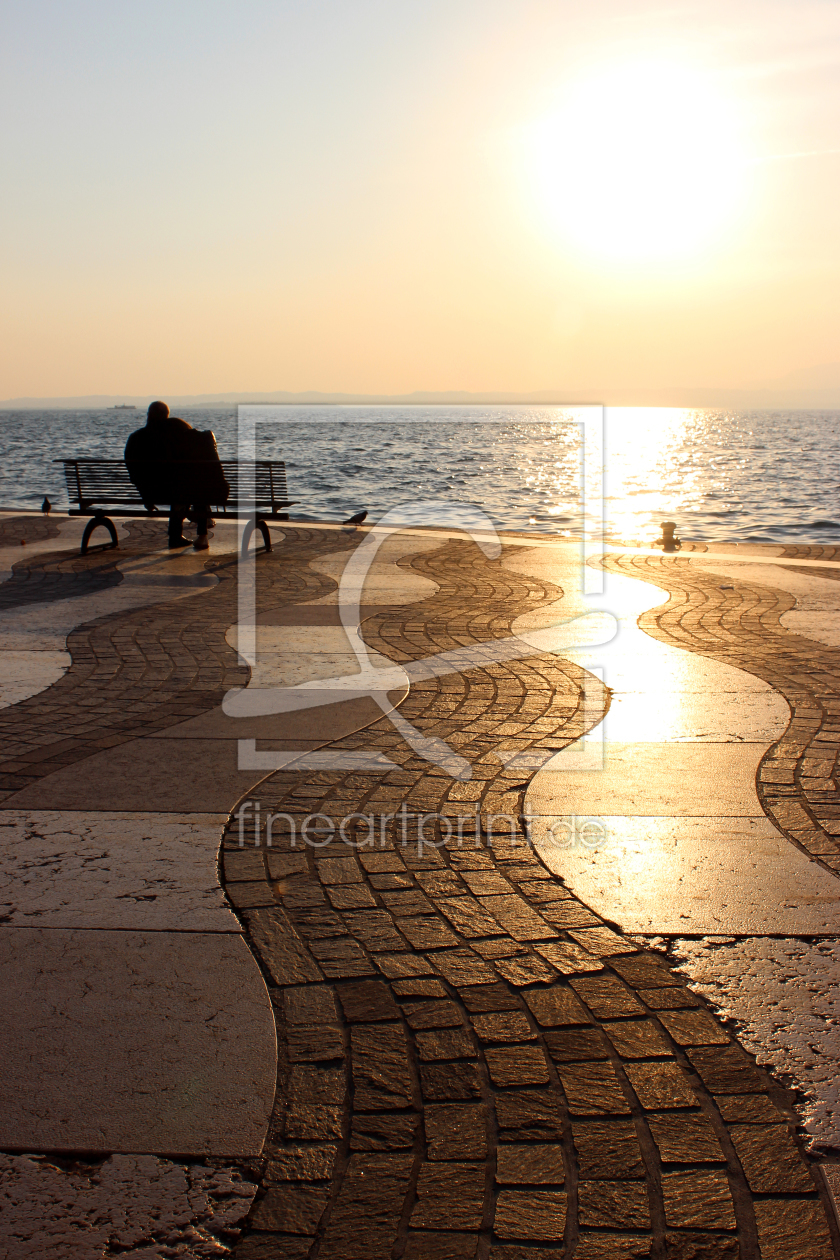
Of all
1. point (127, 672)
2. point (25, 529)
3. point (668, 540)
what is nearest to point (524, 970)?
point (127, 672)

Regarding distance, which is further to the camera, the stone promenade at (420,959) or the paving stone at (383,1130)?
the paving stone at (383,1130)

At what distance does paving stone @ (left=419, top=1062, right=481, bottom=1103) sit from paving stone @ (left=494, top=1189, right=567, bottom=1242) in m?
0.34

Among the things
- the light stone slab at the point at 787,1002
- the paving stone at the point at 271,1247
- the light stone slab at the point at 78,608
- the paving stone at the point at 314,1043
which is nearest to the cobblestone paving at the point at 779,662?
the light stone slab at the point at 787,1002

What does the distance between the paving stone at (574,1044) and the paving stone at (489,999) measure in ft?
0.55

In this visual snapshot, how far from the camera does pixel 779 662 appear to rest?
6.94m

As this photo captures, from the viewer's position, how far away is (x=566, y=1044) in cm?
275

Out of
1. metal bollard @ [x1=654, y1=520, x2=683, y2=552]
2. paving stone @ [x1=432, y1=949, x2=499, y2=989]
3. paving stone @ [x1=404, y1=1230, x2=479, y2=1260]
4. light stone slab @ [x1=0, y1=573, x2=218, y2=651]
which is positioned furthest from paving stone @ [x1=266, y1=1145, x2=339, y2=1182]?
metal bollard @ [x1=654, y1=520, x2=683, y2=552]

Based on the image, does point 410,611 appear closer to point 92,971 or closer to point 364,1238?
point 92,971

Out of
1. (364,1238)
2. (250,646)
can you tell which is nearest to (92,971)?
(364,1238)

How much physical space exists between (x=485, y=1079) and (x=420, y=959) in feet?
2.01

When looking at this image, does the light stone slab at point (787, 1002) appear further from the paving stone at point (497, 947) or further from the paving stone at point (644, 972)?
the paving stone at point (497, 947)

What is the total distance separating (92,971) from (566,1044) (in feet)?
5.10

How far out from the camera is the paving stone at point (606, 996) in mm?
2900

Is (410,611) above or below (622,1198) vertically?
above
